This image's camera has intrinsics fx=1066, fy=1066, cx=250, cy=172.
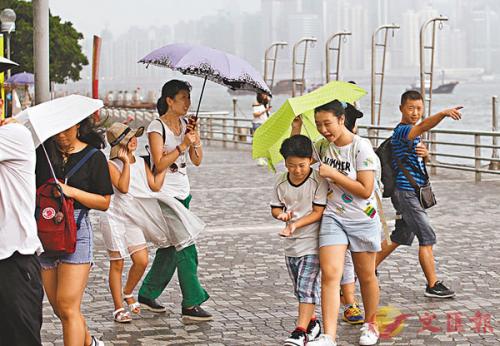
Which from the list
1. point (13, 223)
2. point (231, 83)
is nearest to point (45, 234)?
point (13, 223)

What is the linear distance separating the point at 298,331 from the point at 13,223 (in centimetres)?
217

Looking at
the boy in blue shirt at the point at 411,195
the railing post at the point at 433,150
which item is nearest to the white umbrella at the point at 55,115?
the boy in blue shirt at the point at 411,195

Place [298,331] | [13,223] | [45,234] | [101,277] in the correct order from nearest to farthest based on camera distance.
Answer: [13,223]
[45,234]
[298,331]
[101,277]

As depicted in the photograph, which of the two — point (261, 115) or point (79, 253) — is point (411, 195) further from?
point (261, 115)

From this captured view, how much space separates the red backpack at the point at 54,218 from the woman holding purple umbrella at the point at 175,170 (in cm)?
178

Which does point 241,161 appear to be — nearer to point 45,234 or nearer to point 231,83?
point 231,83

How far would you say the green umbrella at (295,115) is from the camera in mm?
6441

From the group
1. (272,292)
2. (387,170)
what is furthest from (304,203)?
(272,292)

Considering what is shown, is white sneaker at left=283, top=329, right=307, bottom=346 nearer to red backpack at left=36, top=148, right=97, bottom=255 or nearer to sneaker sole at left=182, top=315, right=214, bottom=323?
sneaker sole at left=182, top=315, right=214, bottom=323

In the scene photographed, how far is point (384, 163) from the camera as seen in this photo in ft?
26.3

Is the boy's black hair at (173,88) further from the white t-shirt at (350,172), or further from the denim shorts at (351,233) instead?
the denim shorts at (351,233)

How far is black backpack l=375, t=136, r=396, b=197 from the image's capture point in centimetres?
799

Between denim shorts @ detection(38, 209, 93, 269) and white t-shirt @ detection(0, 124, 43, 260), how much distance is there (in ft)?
2.43

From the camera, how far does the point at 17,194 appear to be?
495cm
